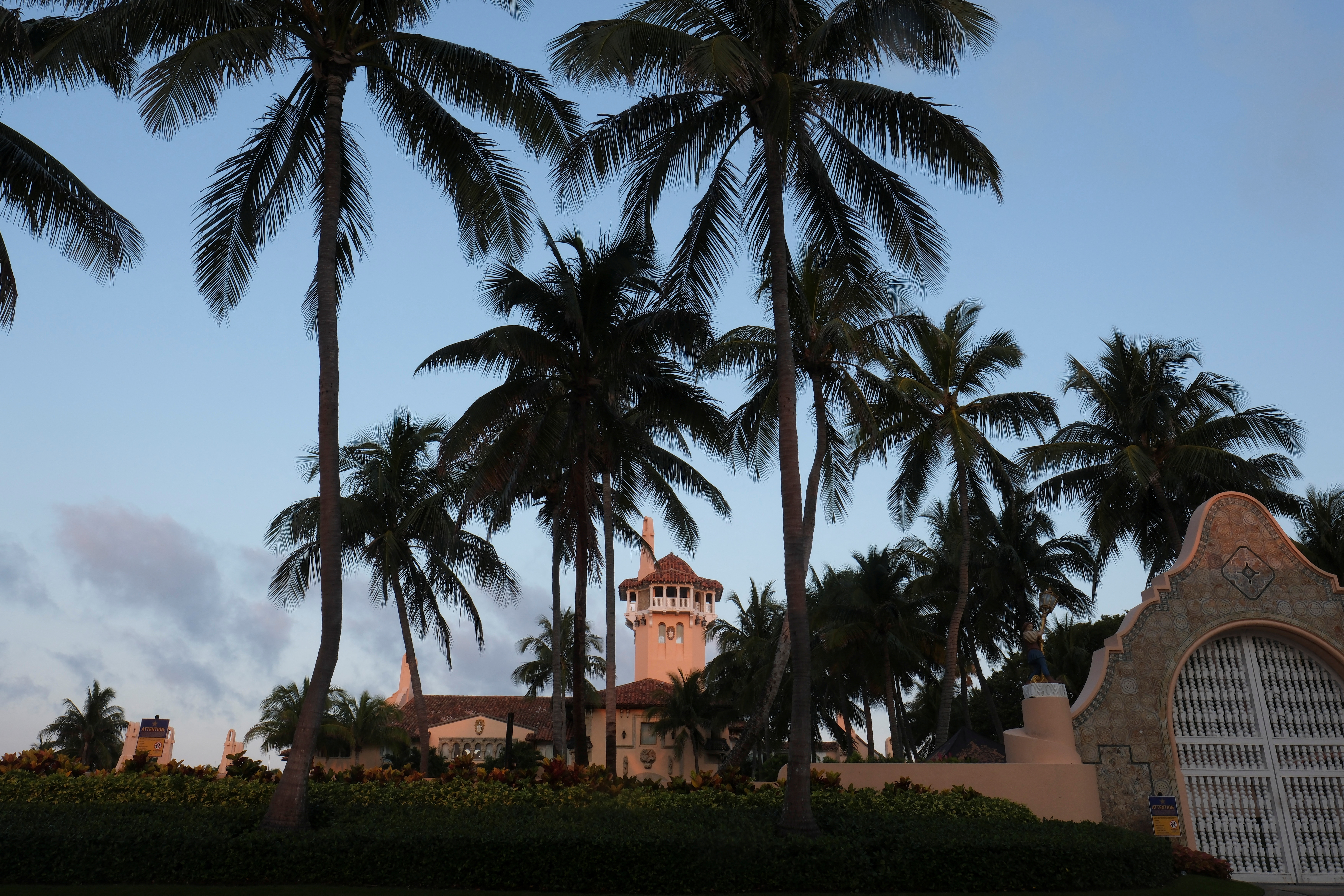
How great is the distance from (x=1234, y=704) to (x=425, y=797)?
1268 cm

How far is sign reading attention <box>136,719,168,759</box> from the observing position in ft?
52.4

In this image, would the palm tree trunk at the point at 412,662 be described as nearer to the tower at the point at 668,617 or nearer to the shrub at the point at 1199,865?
the shrub at the point at 1199,865

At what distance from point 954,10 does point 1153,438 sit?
16.4m

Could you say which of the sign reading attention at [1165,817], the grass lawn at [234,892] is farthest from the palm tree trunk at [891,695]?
the grass lawn at [234,892]

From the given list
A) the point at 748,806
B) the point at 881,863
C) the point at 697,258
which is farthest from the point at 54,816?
the point at 697,258

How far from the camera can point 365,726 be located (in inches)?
1761

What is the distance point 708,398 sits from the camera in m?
20.0

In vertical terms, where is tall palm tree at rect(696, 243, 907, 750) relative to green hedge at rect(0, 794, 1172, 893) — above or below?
above

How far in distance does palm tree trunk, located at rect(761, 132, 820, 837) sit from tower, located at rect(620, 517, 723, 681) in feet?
137

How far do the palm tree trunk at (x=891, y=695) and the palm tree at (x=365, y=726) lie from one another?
74.4 feet

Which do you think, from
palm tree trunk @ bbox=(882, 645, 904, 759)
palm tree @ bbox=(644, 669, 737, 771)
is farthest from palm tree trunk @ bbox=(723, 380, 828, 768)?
palm tree @ bbox=(644, 669, 737, 771)

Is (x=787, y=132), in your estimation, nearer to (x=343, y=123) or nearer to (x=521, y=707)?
(x=343, y=123)

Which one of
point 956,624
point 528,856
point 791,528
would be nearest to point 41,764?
point 528,856

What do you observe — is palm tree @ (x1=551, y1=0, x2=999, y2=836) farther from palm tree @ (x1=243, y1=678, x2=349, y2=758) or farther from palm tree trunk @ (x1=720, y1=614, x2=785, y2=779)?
palm tree @ (x1=243, y1=678, x2=349, y2=758)
